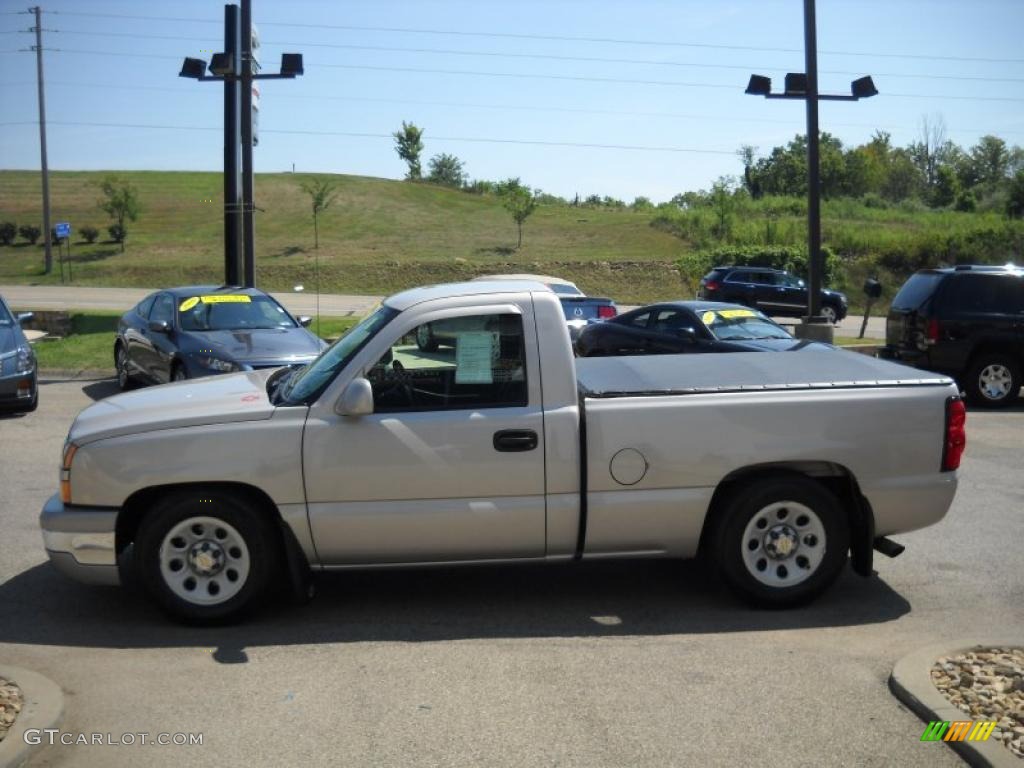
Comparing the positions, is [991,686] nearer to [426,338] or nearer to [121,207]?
[426,338]

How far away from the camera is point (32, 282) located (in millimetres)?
48656

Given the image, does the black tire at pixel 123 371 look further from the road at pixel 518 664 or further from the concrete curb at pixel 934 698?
the concrete curb at pixel 934 698

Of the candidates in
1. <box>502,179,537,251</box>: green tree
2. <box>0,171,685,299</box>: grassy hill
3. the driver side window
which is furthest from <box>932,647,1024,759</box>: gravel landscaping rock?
<box>502,179,537,251</box>: green tree

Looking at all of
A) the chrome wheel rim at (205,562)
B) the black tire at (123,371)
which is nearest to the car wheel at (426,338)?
the chrome wheel rim at (205,562)

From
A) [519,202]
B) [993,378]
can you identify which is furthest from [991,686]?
[519,202]

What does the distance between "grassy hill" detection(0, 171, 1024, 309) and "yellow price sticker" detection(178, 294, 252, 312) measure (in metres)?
27.3

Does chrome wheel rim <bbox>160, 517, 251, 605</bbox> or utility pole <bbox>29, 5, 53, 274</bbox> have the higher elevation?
utility pole <bbox>29, 5, 53, 274</bbox>

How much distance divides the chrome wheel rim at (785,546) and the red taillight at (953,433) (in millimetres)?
813

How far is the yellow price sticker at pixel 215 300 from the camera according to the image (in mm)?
13984

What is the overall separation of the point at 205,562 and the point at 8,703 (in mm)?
1272

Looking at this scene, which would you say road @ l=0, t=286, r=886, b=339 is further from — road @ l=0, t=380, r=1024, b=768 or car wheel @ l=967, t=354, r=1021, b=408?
road @ l=0, t=380, r=1024, b=768

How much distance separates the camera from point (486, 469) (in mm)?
5758

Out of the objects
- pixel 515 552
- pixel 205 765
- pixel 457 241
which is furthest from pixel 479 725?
pixel 457 241

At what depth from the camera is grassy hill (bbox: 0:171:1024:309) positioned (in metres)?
46.7
